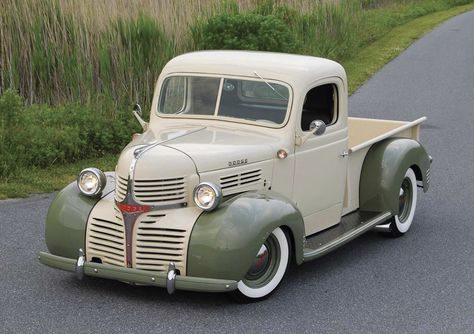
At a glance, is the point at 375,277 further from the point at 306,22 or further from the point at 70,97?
the point at 306,22

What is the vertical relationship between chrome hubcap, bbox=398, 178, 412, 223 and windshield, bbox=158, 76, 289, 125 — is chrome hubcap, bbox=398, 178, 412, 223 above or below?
below

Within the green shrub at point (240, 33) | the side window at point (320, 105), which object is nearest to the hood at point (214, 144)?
the side window at point (320, 105)

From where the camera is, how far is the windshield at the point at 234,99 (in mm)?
6586

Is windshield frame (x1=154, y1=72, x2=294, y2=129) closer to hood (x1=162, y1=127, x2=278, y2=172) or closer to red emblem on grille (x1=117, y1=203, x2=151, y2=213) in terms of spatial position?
hood (x1=162, y1=127, x2=278, y2=172)

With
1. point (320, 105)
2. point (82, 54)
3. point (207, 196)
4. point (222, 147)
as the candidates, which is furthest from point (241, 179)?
point (82, 54)

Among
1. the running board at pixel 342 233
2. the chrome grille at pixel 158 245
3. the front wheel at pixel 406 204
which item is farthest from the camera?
the front wheel at pixel 406 204

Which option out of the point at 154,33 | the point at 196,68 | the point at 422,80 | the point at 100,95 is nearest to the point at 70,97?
the point at 100,95

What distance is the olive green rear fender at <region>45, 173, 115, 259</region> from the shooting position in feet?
19.6

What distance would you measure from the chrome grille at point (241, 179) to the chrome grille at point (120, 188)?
2.23ft

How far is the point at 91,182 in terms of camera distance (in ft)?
20.1

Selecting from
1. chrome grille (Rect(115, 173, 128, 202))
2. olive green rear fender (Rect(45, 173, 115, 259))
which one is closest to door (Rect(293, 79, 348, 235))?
chrome grille (Rect(115, 173, 128, 202))

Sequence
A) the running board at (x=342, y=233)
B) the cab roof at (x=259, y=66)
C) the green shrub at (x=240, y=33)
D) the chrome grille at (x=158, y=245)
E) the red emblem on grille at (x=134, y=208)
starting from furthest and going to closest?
the green shrub at (x=240, y=33)
the cab roof at (x=259, y=66)
the running board at (x=342, y=233)
the red emblem on grille at (x=134, y=208)
the chrome grille at (x=158, y=245)

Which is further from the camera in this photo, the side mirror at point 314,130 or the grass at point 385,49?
the grass at point 385,49

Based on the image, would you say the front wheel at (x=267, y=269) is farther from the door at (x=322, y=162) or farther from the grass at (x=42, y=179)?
the grass at (x=42, y=179)
